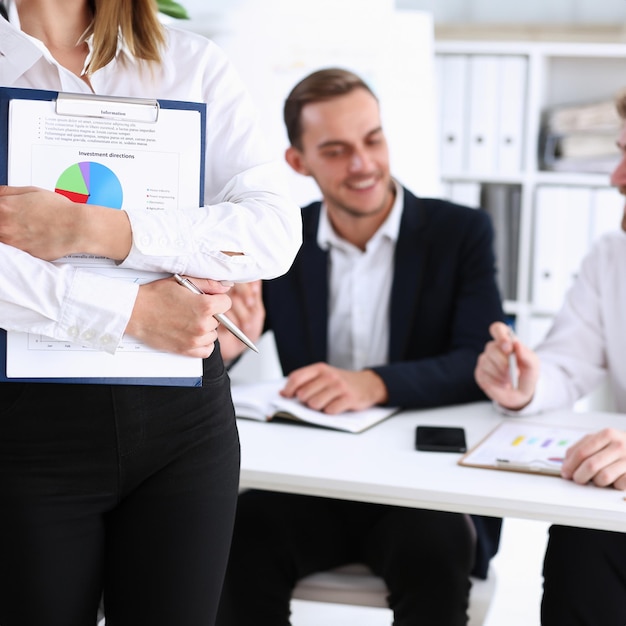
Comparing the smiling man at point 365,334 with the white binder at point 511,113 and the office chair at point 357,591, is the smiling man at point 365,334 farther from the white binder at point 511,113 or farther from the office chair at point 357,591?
the white binder at point 511,113

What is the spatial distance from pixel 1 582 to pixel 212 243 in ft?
1.46

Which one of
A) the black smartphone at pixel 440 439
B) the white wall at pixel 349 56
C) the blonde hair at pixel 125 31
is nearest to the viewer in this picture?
the blonde hair at pixel 125 31

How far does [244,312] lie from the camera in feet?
6.49

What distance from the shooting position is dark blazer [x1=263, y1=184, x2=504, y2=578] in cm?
201

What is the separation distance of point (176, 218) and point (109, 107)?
14cm

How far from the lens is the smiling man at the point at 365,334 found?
1.62m

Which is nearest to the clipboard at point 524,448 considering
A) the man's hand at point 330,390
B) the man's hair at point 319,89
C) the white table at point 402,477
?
the white table at point 402,477

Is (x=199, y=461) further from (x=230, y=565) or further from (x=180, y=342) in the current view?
(x=230, y=565)

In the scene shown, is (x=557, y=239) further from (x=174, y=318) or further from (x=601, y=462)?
(x=174, y=318)

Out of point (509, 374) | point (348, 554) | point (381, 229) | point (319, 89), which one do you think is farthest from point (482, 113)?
point (348, 554)

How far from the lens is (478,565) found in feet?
5.41

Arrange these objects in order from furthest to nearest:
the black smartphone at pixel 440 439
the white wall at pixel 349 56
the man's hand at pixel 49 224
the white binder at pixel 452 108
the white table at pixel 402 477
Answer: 1. the white binder at pixel 452 108
2. the white wall at pixel 349 56
3. the black smartphone at pixel 440 439
4. the white table at pixel 402 477
5. the man's hand at pixel 49 224

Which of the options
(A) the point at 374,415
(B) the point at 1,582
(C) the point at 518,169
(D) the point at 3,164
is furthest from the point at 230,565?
(C) the point at 518,169

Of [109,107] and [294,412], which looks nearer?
[109,107]
